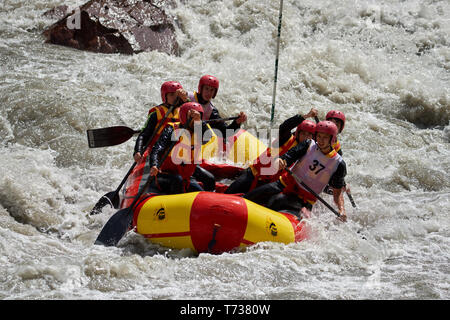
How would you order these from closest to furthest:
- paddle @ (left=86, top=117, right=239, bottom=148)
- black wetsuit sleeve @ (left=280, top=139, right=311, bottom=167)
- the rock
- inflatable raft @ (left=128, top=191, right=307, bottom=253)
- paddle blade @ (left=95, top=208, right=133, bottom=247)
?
1. inflatable raft @ (left=128, top=191, right=307, bottom=253)
2. paddle blade @ (left=95, top=208, right=133, bottom=247)
3. black wetsuit sleeve @ (left=280, top=139, right=311, bottom=167)
4. paddle @ (left=86, top=117, right=239, bottom=148)
5. the rock

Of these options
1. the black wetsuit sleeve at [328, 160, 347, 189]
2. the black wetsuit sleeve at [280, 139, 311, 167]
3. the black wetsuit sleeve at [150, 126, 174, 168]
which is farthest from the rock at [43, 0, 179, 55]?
the black wetsuit sleeve at [328, 160, 347, 189]

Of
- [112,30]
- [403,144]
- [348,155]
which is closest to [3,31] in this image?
[112,30]

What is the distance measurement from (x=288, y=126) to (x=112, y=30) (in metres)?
4.95

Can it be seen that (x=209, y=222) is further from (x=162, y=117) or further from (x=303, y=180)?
(x=162, y=117)

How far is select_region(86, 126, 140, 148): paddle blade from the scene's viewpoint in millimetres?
6102

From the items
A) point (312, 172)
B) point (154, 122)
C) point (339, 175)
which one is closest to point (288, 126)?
point (312, 172)

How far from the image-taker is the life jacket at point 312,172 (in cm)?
523

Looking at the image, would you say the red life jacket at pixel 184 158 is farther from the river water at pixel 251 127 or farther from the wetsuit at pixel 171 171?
the river water at pixel 251 127

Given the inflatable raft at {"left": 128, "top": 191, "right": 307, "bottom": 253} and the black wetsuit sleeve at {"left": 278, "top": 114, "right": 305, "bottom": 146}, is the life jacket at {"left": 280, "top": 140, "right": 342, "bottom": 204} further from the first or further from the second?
the black wetsuit sleeve at {"left": 278, "top": 114, "right": 305, "bottom": 146}

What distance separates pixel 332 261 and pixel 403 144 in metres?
4.10

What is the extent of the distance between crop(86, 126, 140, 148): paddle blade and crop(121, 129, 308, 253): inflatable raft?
4.30ft

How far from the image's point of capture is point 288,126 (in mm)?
5996

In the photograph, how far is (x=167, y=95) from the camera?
5902mm
